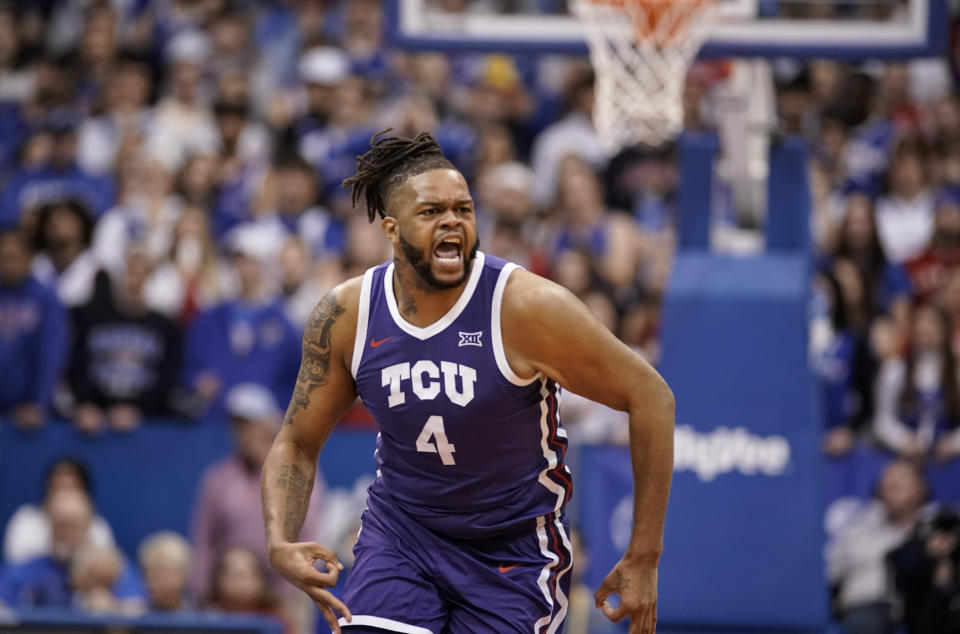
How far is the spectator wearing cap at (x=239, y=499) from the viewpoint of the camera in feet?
30.0

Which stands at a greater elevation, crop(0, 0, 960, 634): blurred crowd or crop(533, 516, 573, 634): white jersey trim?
crop(0, 0, 960, 634): blurred crowd

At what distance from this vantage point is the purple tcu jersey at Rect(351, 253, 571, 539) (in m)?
4.65

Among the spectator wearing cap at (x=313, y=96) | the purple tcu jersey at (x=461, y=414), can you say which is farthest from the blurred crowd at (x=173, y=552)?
the purple tcu jersey at (x=461, y=414)

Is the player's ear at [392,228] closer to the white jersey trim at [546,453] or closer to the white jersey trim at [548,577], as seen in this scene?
the white jersey trim at [546,453]

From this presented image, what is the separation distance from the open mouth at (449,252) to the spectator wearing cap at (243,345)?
556 cm

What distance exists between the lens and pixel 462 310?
15.4 feet

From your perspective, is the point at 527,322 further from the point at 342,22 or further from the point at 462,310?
the point at 342,22

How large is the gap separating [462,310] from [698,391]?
10.6 ft

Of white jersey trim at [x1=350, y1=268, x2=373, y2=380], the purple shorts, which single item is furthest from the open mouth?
the purple shorts

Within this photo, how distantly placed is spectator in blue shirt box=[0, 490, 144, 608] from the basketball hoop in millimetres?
4015

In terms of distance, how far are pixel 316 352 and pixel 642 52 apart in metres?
3.95

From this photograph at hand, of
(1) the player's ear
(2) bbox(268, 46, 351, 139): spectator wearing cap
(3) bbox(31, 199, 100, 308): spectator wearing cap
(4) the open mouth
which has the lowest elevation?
(4) the open mouth

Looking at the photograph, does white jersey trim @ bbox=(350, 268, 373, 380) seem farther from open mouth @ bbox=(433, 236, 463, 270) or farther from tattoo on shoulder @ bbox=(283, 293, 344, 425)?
open mouth @ bbox=(433, 236, 463, 270)

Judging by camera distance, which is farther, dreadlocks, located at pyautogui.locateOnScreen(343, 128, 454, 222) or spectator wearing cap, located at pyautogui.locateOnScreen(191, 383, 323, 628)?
spectator wearing cap, located at pyautogui.locateOnScreen(191, 383, 323, 628)
